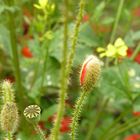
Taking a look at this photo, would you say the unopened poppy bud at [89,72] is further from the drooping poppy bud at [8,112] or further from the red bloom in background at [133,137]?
the red bloom in background at [133,137]

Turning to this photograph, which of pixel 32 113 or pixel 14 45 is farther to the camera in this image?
pixel 14 45

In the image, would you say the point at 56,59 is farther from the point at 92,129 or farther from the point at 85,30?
the point at 92,129

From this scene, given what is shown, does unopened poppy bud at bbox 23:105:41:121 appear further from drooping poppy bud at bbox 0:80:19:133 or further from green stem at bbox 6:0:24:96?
green stem at bbox 6:0:24:96

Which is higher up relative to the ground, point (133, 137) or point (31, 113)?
point (133, 137)

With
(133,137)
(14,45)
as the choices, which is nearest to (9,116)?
(14,45)

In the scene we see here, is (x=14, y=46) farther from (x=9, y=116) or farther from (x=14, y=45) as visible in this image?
(x=9, y=116)

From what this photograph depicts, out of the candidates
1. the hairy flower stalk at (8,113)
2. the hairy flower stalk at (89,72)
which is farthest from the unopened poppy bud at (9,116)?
the hairy flower stalk at (89,72)

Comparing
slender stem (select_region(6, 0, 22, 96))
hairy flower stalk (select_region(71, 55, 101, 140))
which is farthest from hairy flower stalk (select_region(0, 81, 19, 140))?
slender stem (select_region(6, 0, 22, 96))
